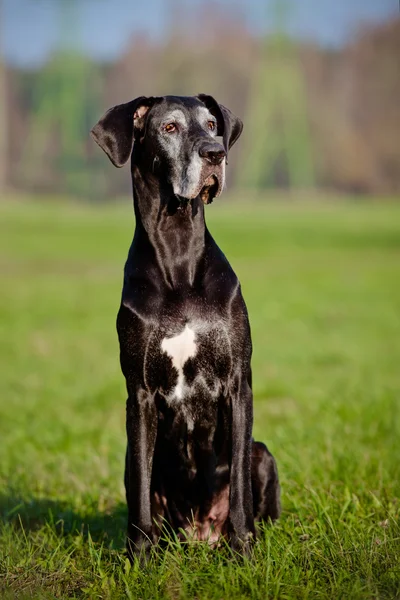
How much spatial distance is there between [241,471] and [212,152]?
1332 millimetres

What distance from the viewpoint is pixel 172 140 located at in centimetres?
372

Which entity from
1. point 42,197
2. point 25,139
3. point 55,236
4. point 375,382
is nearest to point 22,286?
point 55,236

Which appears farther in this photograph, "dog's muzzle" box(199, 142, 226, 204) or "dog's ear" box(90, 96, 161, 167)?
"dog's ear" box(90, 96, 161, 167)

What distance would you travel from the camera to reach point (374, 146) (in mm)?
43281

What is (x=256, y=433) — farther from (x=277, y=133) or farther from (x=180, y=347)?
(x=277, y=133)

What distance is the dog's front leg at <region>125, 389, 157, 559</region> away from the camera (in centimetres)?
358

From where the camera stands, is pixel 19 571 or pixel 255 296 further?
pixel 255 296

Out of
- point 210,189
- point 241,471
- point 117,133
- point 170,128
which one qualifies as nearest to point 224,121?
point 170,128

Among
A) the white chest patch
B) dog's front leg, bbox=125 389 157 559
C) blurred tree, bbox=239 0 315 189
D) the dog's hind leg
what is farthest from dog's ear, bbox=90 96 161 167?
blurred tree, bbox=239 0 315 189

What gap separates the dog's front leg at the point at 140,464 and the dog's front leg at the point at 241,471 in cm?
34

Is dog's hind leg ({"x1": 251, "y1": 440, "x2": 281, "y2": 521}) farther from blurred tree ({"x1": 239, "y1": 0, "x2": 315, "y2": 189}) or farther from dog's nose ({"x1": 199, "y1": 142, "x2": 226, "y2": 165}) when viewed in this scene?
blurred tree ({"x1": 239, "y1": 0, "x2": 315, "y2": 189})

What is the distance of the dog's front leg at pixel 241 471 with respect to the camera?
11.7ft

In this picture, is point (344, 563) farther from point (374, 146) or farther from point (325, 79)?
point (325, 79)

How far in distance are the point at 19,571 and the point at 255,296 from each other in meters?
14.9
